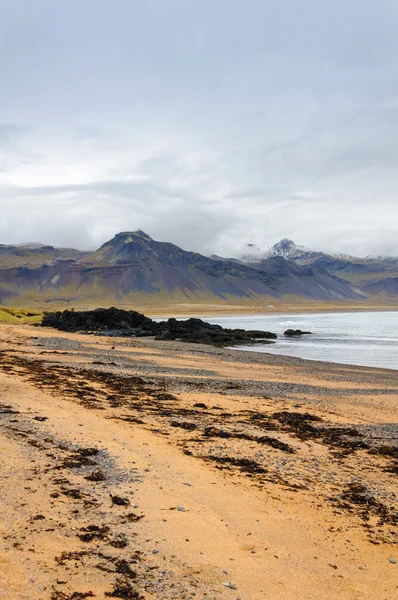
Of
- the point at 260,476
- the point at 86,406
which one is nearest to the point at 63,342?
the point at 86,406

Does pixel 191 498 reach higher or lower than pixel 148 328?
lower

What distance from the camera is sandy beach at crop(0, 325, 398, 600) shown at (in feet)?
15.8

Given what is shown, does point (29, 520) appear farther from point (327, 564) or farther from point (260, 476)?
point (260, 476)

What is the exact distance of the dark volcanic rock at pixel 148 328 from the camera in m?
47.2

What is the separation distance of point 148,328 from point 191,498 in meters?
50.8

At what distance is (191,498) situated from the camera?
22.5 feet

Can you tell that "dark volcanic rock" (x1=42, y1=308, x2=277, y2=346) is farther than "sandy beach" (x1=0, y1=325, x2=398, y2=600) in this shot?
Yes

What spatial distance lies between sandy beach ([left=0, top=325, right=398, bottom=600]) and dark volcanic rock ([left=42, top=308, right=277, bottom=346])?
30.8 metres

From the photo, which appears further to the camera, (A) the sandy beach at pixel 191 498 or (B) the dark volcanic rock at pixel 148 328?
(B) the dark volcanic rock at pixel 148 328

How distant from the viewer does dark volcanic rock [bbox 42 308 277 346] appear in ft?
155

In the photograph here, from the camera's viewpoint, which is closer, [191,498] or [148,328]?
[191,498]

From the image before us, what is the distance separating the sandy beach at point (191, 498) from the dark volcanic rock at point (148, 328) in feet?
101

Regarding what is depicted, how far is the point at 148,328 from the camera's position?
5731 cm

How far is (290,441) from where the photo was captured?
433 inches
